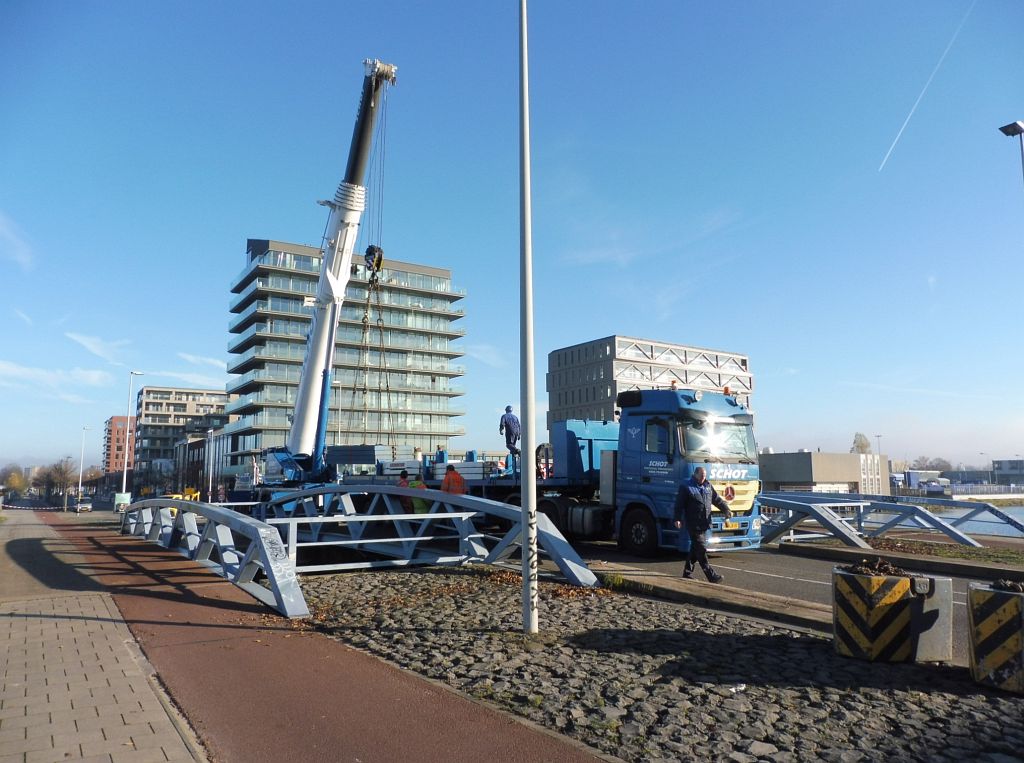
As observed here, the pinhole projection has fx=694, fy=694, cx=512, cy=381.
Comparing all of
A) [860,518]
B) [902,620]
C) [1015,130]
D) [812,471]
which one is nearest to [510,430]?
[860,518]

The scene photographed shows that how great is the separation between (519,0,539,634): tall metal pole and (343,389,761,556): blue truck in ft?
16.3

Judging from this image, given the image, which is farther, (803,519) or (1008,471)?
(1008,471)

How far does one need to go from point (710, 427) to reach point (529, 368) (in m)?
7.00

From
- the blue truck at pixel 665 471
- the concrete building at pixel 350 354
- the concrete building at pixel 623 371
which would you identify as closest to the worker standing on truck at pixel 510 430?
the blue truck at pixel 665 471

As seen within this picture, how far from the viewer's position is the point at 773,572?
38.8 ft

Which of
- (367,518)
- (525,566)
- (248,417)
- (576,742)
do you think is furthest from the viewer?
(248,417)

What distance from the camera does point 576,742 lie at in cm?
433

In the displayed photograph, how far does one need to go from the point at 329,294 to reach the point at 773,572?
13946 millimetres

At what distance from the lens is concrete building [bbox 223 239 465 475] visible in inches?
2778

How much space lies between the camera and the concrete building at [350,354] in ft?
232

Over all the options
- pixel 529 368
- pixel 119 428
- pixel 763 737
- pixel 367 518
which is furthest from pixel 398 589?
pixel 119 428

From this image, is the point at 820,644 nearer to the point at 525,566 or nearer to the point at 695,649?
the point at 695,649

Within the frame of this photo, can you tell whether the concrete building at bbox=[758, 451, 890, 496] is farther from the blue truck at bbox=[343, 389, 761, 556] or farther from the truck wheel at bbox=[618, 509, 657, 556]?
the truck wheel at bbox=[618, 509, 657, 556]

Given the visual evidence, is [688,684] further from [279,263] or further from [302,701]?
[279,263]
